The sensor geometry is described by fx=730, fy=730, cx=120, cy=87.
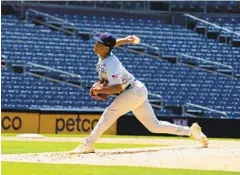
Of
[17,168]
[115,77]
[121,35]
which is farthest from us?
[121,35]

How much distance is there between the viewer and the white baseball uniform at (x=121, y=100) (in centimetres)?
1119

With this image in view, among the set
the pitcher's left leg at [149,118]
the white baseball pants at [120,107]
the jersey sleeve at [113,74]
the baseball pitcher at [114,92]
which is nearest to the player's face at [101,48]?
the baseball pitcher at [114,92]

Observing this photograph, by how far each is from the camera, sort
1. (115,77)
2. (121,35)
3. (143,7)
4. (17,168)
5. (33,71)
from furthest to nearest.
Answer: (143,7), (121,35), (33,71), (115,77), (17,168)

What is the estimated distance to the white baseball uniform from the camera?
11.2m

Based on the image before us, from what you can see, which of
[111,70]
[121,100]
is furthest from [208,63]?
Answer: [111,70]

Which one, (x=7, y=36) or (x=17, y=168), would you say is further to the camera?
(x=7, y=36)

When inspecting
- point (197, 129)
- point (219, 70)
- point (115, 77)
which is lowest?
point (219, 70)

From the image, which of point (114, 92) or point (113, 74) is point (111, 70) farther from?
point (114, 92)

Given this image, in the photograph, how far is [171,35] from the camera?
38031 mm

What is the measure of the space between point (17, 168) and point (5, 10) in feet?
96.3

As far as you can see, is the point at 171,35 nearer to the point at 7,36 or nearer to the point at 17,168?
the point at 7,36

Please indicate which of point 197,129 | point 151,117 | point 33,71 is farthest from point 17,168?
point 33,71

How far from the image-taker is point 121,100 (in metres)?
11.7

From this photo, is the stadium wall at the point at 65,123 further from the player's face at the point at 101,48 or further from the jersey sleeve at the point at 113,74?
the jersey sleeve at the point at 113,74
